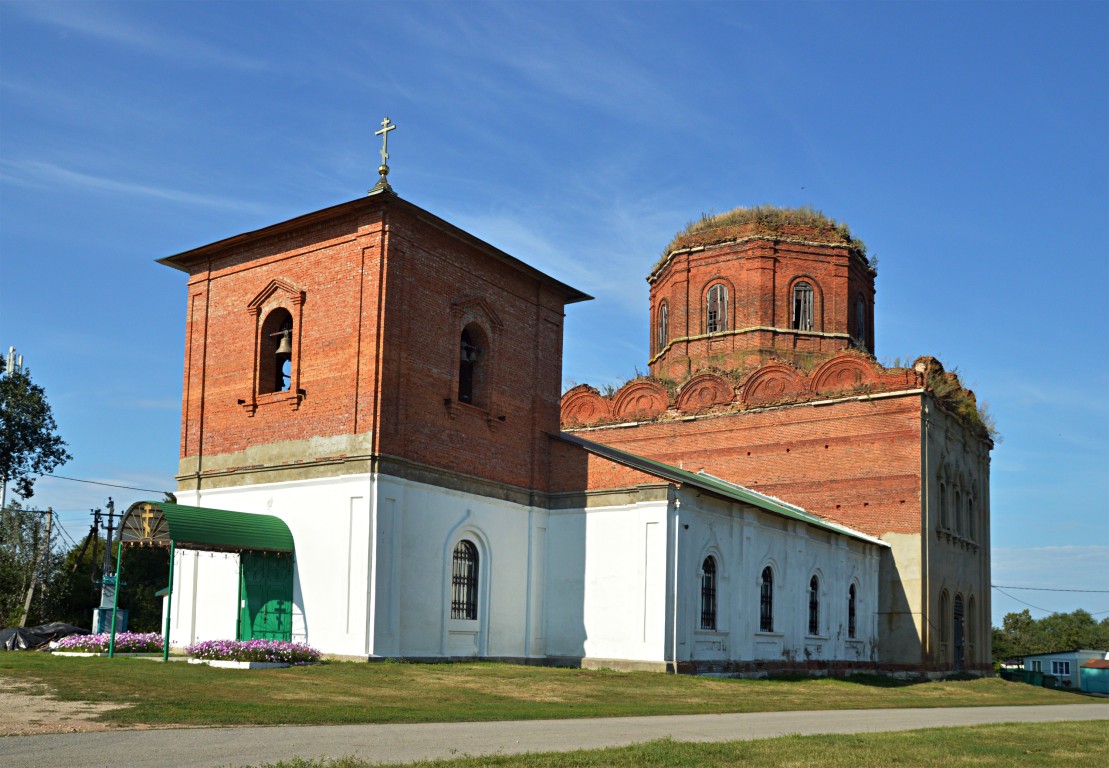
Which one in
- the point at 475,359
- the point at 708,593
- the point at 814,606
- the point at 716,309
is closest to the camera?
the point at 475,359

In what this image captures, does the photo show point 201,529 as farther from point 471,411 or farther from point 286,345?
point 471,411

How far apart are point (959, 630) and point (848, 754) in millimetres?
29631

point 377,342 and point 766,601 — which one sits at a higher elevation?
point 377,342

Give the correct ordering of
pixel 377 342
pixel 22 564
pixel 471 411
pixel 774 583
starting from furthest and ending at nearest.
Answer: pixel 22 564
pixel 774 583
pixel 471 411
pixel 377 342

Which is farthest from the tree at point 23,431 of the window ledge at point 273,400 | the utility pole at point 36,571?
the window ledge at point 273,400

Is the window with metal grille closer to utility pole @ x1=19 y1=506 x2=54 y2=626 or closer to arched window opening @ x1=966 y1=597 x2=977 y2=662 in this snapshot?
arched window opening @ x1=966 y1=597 x2=977 y2=662

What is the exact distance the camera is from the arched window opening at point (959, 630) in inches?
1479

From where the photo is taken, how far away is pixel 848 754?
11.0 meters

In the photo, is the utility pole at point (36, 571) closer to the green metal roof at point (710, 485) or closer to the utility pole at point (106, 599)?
the utility pole at point (106, 599)

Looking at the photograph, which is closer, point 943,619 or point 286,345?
point 286,345

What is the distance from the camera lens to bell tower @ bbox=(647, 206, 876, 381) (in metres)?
38.3

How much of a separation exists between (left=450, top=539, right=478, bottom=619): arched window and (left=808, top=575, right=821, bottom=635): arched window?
1115 cm

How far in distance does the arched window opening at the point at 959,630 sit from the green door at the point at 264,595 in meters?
24.4

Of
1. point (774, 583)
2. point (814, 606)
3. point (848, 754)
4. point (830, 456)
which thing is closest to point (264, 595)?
point (774, 583)
